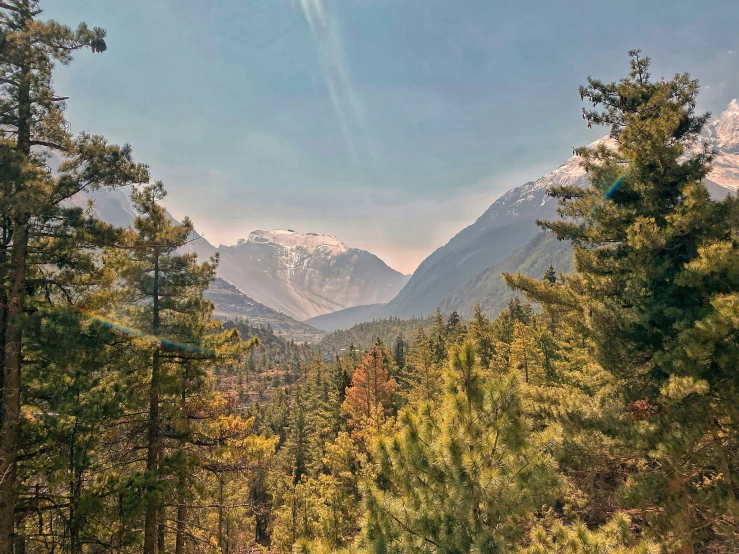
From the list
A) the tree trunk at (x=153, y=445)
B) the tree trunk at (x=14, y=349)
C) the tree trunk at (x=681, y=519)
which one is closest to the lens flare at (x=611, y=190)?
the tree trunk at (x=681, y=519)

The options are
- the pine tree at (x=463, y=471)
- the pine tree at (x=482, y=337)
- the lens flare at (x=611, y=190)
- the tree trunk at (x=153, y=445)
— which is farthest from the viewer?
the pine tree at (x=482, y=337)

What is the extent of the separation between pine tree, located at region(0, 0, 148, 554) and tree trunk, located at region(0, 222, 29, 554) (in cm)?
1

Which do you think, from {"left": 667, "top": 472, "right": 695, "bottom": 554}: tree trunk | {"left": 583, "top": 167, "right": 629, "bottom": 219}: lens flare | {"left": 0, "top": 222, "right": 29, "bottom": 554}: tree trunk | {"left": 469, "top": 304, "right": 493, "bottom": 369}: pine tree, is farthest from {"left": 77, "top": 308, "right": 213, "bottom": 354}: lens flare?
{"left": 469, "top": 304, "right": 493, "bottom": 369}: pine tree

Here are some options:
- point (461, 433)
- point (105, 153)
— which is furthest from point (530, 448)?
point (105, 153)

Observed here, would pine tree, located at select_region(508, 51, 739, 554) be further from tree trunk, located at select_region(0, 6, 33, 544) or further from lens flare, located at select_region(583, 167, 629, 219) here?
tree trunk, located at select_region(0, 6, 33, 544)

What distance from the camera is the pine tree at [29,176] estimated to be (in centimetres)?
645

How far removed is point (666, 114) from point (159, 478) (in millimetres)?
14545

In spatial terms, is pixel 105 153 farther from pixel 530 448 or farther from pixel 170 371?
pixel 530 448

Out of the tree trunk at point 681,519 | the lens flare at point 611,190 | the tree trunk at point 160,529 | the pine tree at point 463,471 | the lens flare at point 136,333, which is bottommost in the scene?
the tree trunk at point 160,529

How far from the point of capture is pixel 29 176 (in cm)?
655

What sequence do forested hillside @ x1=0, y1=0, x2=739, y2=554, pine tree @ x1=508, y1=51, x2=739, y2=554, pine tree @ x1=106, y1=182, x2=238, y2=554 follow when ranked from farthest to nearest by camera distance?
pine tree @ x1=106, y1=182, x2=238, y2=554
pine tree @ x1=508, y1=51, x2=739, y2=554
forested hillside @ x1=0, y1=0, x2=739, y2=554

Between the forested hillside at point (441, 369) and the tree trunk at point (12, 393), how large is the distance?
0.10 ft

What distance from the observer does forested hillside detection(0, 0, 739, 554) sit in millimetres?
4945

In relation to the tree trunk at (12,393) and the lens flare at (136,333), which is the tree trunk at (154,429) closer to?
the lens flare at (136,333)
